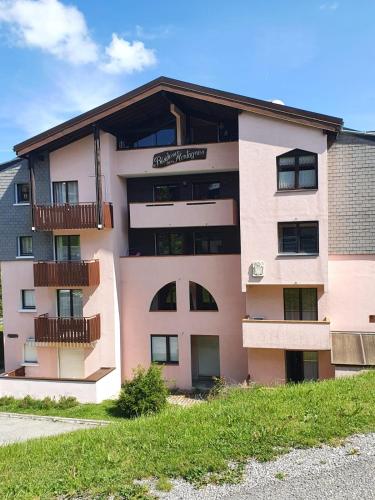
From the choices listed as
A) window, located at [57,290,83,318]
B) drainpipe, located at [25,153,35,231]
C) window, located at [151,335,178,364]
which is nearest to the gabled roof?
drainpipe, located at [25,153,35,231]

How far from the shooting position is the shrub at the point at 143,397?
1628 cm

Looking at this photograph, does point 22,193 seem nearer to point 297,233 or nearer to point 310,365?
point 297,233

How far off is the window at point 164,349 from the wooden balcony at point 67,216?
5.83 metres

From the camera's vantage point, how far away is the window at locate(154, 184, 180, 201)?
21188 mm

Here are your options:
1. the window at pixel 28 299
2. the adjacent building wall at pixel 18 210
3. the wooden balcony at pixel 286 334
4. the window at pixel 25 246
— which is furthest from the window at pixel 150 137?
the wooden balcony at pixel 286 334

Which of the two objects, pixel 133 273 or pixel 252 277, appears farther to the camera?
pixel 133 273

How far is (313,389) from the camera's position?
11.1 meters

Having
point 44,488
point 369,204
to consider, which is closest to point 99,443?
point 44,488

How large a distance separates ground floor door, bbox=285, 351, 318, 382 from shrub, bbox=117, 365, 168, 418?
5548 millimetres

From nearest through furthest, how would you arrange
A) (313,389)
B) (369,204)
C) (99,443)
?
(99,443) → (313,389) → (369,204)

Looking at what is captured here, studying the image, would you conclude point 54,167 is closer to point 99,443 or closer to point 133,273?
point 133,273

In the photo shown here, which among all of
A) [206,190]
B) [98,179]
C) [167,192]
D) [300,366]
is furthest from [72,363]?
[300,366]

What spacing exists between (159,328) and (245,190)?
24.7ft

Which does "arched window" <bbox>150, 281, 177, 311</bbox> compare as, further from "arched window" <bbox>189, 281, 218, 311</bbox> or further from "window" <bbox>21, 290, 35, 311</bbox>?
"window" <bbox>21, 290, 35, 311</bbox>
